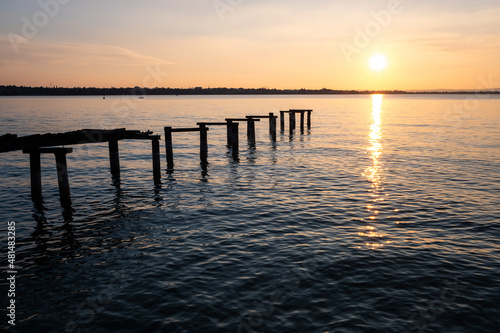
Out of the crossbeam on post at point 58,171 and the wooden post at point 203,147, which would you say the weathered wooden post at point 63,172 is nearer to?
the crossbeam on post at point 58,171

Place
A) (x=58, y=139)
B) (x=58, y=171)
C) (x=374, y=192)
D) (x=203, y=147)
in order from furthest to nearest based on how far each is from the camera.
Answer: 1. (x=203, y=147)
2. (x=374, y=192)
3. (x=58, y=139)
4. (x=58, y=171)

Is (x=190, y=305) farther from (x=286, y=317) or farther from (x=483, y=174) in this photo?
(x=483, y=174)

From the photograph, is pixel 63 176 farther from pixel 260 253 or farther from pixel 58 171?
pixel 260 253

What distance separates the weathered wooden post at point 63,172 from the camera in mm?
14391

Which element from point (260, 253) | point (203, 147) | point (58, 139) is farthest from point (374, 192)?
point (58, 139)

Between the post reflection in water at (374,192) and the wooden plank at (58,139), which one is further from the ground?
the wooden plank at (58,139)

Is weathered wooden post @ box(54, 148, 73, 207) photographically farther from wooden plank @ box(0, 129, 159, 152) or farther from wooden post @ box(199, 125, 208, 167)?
A: wooden post @ box(199, 125, 208, 167)

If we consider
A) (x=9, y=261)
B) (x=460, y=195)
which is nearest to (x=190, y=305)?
(x=9, y=261)

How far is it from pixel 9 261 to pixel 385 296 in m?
9.49

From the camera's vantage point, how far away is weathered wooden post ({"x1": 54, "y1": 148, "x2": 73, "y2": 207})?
47.2ft

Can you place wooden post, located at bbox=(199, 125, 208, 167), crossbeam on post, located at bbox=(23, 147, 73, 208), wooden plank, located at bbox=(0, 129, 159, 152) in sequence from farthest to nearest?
wooden post, located at bbox=(199, 125, 208, 167)
crossbeam on post, located at bbox=(23, 147, 73, 208)
wooden plank, located at bbox=(0, 129, 159, 152)

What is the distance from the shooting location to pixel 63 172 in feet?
48.4

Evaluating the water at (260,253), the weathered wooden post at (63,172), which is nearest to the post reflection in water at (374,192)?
the water at (260,253)

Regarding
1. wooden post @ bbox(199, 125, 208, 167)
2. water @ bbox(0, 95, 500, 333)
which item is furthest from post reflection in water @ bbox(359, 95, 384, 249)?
wooden post @ bbox(199, 125, 208, 167)
